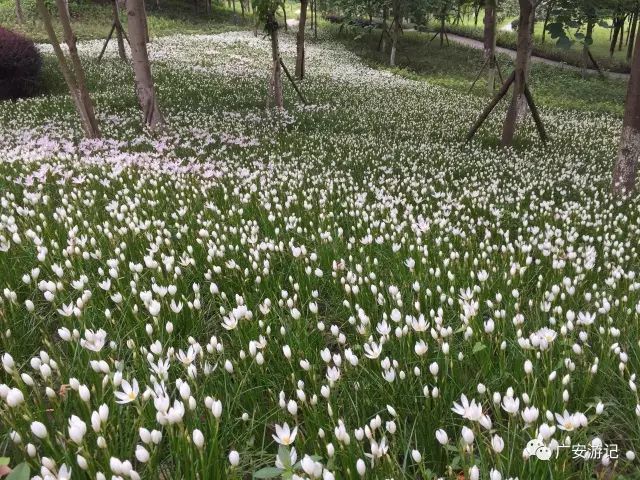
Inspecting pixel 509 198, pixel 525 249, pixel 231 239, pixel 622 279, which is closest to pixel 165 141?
pixel 231 239

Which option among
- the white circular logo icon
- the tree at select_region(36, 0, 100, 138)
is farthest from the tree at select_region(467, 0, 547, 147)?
the white circular logo icon

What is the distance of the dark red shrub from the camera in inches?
696

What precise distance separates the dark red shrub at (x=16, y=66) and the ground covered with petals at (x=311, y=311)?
7005 millimetres

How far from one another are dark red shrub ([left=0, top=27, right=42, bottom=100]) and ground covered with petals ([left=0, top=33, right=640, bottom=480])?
7.01 meters

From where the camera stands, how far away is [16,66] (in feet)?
58.6

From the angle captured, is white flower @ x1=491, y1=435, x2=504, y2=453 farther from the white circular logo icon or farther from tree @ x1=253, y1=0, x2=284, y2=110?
tree @ x1=253, y1=0, x2=284, y2=110

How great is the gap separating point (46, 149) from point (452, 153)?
27.7ft

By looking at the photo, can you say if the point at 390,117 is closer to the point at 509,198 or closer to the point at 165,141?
the point at 165,141

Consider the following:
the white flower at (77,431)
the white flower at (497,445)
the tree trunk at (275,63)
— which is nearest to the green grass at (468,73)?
the tree trunk at (275,63)

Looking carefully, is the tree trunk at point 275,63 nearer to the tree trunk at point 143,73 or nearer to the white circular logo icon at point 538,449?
the tree trunk at point 143,73

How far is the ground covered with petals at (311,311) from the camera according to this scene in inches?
97.7

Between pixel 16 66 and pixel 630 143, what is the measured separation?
19440mm

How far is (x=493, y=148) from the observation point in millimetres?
12406

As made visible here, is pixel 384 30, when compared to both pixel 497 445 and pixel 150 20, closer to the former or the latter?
pixel 150 20
